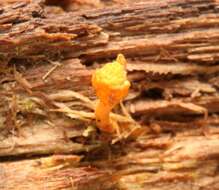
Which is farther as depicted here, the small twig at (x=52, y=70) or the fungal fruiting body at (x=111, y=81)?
the small twig at (x=52, y=70)

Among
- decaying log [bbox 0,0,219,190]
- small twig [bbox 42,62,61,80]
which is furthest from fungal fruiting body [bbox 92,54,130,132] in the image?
small twig [bbox 42,62,61,80]

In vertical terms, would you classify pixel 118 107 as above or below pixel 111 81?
below

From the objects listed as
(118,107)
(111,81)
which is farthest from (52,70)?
(111,81)

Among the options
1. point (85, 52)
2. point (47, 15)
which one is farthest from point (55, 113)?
point (47, 15)

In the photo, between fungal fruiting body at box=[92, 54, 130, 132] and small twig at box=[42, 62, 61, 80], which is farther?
small twig at box=[42, 62, 61, 80]

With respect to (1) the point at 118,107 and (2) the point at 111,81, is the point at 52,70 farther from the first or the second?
(2) the point at 111,81

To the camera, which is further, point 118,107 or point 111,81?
point 118,107

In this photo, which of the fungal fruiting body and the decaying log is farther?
the decaying log

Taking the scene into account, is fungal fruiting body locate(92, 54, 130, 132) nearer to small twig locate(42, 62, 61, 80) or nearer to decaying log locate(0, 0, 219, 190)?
decaying log locate(0, 0, 219, 190)

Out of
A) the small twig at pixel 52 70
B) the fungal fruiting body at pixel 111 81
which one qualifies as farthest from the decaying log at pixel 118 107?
the fungal fruiting body at pixel 111 81

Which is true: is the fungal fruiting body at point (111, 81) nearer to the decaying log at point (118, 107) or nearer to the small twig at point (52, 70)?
the decaying log at point (118, 107)
